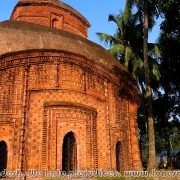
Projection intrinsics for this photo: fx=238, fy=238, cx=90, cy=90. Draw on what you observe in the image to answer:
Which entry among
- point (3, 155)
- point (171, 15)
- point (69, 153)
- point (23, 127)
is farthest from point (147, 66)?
point (3, 155)

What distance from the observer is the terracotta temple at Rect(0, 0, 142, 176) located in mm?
8594

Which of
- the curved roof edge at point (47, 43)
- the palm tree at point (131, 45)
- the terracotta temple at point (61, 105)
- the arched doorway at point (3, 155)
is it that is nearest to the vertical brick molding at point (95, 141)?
the terracotta temple at point (61, 105)

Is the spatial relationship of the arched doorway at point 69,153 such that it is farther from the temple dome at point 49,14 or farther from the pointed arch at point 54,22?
the pointed arch at point 54,22

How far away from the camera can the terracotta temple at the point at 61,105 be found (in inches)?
338

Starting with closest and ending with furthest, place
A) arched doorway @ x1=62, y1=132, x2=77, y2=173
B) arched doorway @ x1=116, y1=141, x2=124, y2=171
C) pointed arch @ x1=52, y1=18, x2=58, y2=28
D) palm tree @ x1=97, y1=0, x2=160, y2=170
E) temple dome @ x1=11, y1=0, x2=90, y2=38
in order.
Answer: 1. arched doorway @ x1=62, y1=132, x2=77, y2=173
2. arched doorway @ x1=116, y1=141, x2=124, y2=171
3. palm tree @ x1=97, y1=0, x2=160, y2=170
4. temple dome @ x1=11, y1=0, x2=90, y2=38
5. pointed arch @ x1=52, y1=18, x2=58, y2=28

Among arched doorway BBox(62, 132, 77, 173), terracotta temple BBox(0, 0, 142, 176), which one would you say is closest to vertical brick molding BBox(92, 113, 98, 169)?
terracotta temple BBox(0, 0, 142, 176)

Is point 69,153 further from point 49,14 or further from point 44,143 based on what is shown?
point 49,14

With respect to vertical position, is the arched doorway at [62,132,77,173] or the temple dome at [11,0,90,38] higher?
the temple dome at [11,0,90,38]

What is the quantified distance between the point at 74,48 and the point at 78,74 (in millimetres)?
1343

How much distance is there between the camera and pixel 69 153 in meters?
9.15

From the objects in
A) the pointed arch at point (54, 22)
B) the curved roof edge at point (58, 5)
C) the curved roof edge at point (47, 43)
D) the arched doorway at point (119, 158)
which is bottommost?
the arched doorway at point (119, 158)

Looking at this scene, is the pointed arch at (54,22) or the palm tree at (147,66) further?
the pointed arch at (54,22)

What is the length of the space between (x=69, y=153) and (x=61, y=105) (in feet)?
6.13

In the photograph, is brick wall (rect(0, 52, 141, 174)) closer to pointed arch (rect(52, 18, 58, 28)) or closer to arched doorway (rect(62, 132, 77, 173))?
arched doorway (rect(62, 132, 77, 173))
